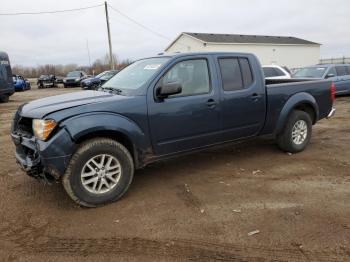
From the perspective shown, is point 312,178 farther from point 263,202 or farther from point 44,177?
point 44,177

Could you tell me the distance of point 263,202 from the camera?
4512 mm

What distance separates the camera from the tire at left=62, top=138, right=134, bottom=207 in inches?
169

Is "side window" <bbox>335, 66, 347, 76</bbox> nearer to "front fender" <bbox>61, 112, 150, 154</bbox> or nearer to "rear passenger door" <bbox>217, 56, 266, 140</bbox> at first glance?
"rear passenger door" <bbox>217, 56, 266, 140</bbox>

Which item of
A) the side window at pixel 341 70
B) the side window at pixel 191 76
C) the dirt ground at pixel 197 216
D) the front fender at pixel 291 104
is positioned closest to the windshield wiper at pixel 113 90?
the side window at pixel 191 76

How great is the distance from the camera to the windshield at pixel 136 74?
16.8 ft

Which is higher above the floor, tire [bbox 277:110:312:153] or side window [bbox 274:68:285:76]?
side window [bbox 274:68:285:76]

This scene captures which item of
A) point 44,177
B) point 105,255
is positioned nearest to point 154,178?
point 44,177

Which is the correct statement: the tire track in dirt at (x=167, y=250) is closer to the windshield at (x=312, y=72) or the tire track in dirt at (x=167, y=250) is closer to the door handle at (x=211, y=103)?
the door handle at (x=211, y=103)

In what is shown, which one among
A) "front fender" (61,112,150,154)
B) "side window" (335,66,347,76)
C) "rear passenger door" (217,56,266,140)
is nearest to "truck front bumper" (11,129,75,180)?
"front fender" (61,112,150,154)

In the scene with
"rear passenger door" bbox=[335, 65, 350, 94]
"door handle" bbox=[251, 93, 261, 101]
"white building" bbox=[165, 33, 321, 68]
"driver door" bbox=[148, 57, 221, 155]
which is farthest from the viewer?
"white building" bbox=[165, 33, 321, 68]

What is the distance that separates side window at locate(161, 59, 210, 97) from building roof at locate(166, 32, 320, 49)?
33.8 metres

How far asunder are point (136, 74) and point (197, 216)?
237 centimetres

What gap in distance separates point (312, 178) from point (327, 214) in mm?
1268

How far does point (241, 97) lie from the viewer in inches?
223
